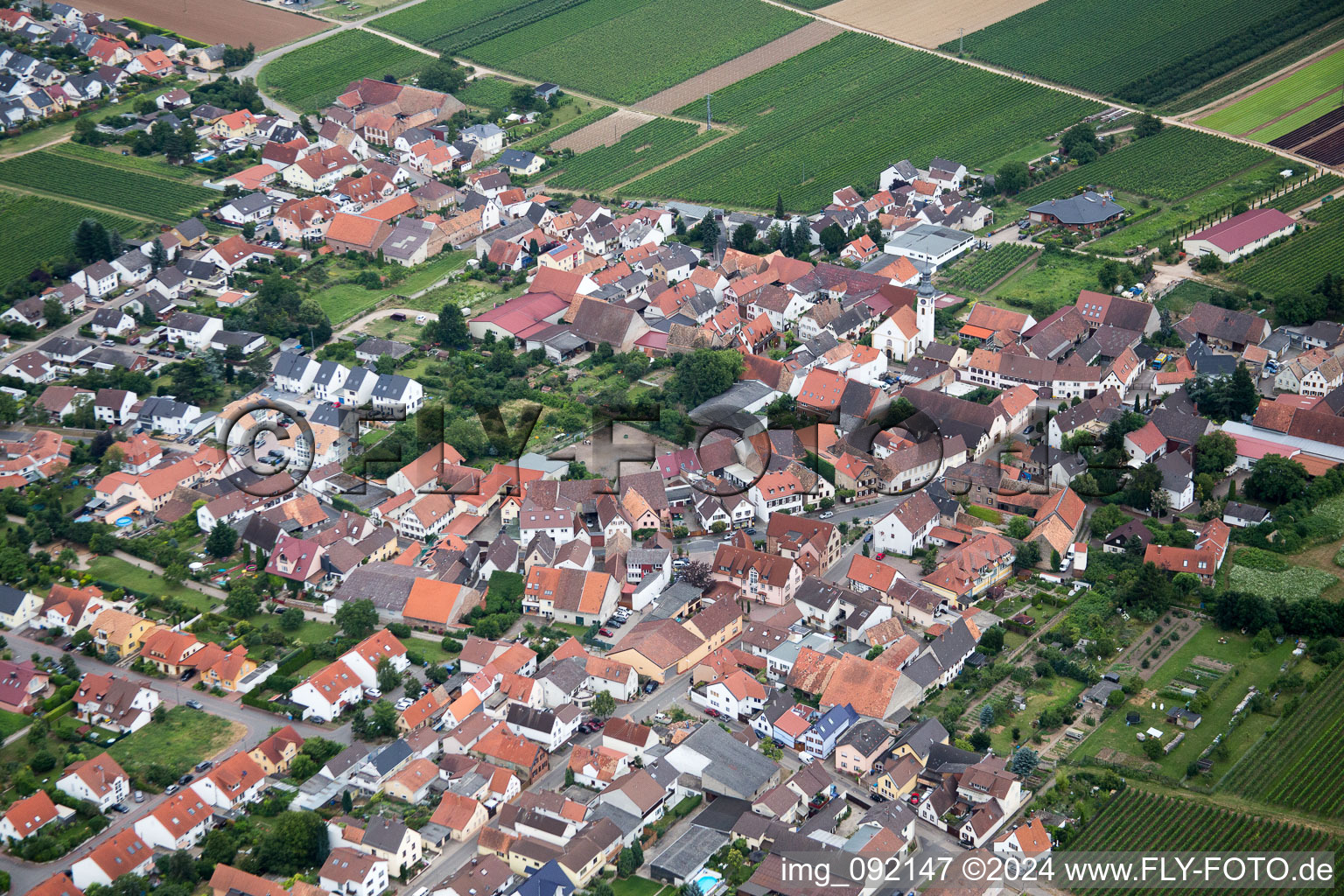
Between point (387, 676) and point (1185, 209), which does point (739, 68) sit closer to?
point (1185, 209)

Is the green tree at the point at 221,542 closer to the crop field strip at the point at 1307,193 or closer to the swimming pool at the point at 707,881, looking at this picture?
the swimming pool at the point at 707,881

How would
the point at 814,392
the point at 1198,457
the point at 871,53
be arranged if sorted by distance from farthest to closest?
the point at 871,53 < the point at 814,392 < the point at 1198,457

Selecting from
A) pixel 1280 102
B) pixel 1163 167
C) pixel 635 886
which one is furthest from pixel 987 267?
pixel 635 886

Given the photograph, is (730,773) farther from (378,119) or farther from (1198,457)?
(378,119)

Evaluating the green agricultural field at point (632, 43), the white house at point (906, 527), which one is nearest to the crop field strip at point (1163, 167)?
the green agricultural field at point (632, 43)

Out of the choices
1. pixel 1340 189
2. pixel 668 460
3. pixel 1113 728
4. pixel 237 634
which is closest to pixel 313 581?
pixel 237 634

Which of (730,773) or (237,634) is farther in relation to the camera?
(237,634)
